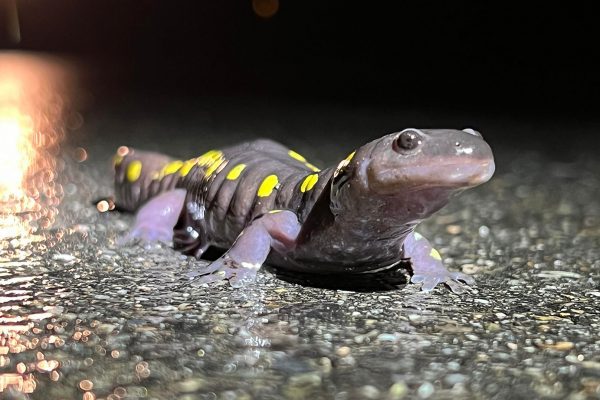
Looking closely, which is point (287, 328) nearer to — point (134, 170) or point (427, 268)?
point (427, 268)

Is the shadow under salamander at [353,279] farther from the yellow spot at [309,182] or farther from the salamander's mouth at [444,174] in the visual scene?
the salamander's mouth at [444,174]

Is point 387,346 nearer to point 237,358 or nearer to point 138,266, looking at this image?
point 237,358

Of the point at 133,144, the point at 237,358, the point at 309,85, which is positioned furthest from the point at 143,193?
the point at 309,85

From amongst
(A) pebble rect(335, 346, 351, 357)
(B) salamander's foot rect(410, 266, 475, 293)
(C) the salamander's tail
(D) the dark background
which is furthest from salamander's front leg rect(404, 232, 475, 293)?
(D) the dark background

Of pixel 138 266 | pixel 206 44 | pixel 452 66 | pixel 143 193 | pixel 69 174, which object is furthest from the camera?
pixel 206 44

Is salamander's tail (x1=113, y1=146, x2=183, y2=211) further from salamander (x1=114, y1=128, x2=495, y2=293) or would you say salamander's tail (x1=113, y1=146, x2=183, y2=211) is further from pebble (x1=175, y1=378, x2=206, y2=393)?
pebble (x1=175, y1=378, x2=206, y2=393)
